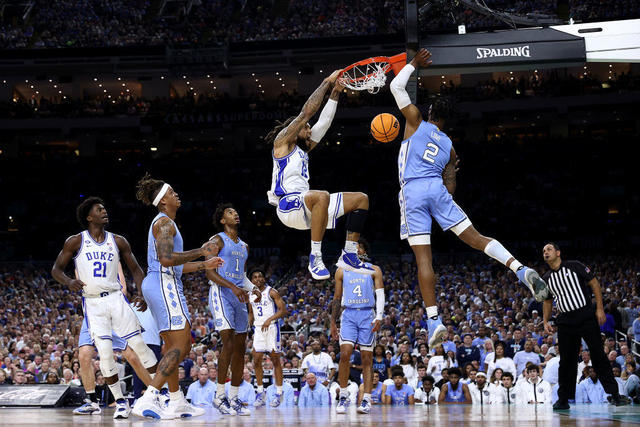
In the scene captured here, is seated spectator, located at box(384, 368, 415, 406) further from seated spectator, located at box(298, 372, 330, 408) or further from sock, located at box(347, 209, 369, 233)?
sock, located at box(347, 209, 369, 233)

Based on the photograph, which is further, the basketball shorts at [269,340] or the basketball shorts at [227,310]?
the basketball shorts at [269,340]

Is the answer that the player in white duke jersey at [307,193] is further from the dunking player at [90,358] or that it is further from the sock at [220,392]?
the sock at [220,392]

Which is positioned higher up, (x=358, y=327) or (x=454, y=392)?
(x=358, y=327)

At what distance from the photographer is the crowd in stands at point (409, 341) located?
14.3 meters

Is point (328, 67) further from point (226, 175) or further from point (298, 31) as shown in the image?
point (226, 175)

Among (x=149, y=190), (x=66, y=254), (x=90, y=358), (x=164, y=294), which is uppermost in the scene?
(x=149, y=190)

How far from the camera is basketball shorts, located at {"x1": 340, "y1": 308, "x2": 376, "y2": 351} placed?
11.8 meters

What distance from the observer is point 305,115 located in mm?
8469

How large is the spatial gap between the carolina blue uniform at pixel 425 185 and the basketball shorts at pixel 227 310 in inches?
115

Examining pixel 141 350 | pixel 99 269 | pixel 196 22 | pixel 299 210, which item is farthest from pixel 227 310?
pixel 196 22

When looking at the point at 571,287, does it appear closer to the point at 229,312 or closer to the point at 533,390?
the point at 229,312

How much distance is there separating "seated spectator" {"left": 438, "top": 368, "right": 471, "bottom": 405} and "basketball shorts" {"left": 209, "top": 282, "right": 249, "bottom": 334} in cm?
565

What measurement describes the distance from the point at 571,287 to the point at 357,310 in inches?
132

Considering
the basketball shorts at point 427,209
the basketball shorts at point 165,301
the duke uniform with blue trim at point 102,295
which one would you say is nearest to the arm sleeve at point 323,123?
the basketball shorts at point 427,209
